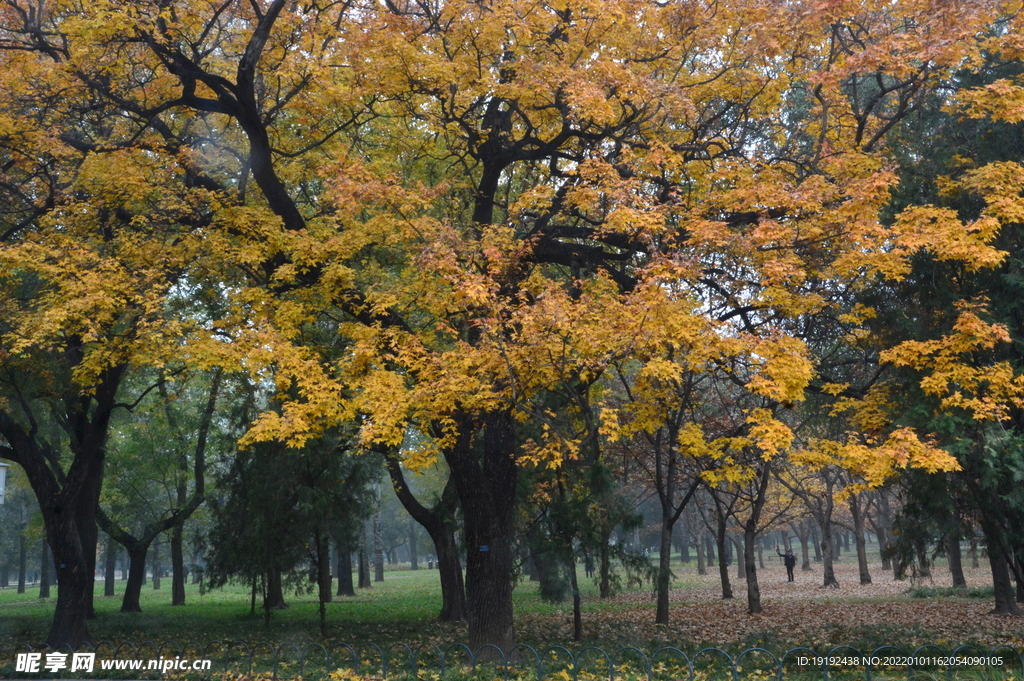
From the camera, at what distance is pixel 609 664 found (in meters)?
9.95

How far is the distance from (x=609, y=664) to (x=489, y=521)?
11.0 feet

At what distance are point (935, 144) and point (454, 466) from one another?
34.0 ft

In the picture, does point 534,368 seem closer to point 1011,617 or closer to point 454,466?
point 454,466

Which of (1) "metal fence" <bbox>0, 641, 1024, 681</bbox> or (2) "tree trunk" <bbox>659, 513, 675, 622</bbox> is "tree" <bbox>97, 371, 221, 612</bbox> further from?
(2) "tree trunk" <bbox>659, 513, 675, 622</bbox>

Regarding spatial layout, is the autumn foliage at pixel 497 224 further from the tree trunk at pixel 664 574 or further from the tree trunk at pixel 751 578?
the tree trunk at pixel 751 578

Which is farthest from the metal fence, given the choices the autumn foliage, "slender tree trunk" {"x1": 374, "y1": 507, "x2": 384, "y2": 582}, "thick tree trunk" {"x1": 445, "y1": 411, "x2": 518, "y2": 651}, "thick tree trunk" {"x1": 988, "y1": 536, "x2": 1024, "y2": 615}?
"slender tree trunk" {"x1": 374, "y1": 507, "x2": 384, "y2": 582}

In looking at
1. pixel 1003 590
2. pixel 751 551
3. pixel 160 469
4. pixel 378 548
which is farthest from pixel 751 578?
pixel 378 548

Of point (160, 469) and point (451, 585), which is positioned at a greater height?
point (160, 469)

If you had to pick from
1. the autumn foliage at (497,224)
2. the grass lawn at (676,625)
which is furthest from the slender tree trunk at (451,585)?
the autumn foliage at (497,224)

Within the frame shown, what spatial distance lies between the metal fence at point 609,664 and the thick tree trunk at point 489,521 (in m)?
0.44

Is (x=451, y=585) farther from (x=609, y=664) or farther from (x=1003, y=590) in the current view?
(x=1003, y=590)

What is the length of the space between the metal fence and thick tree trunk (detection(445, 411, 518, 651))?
44 centimetres

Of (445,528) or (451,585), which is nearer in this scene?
(445,528)

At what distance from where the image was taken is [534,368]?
10.1m
